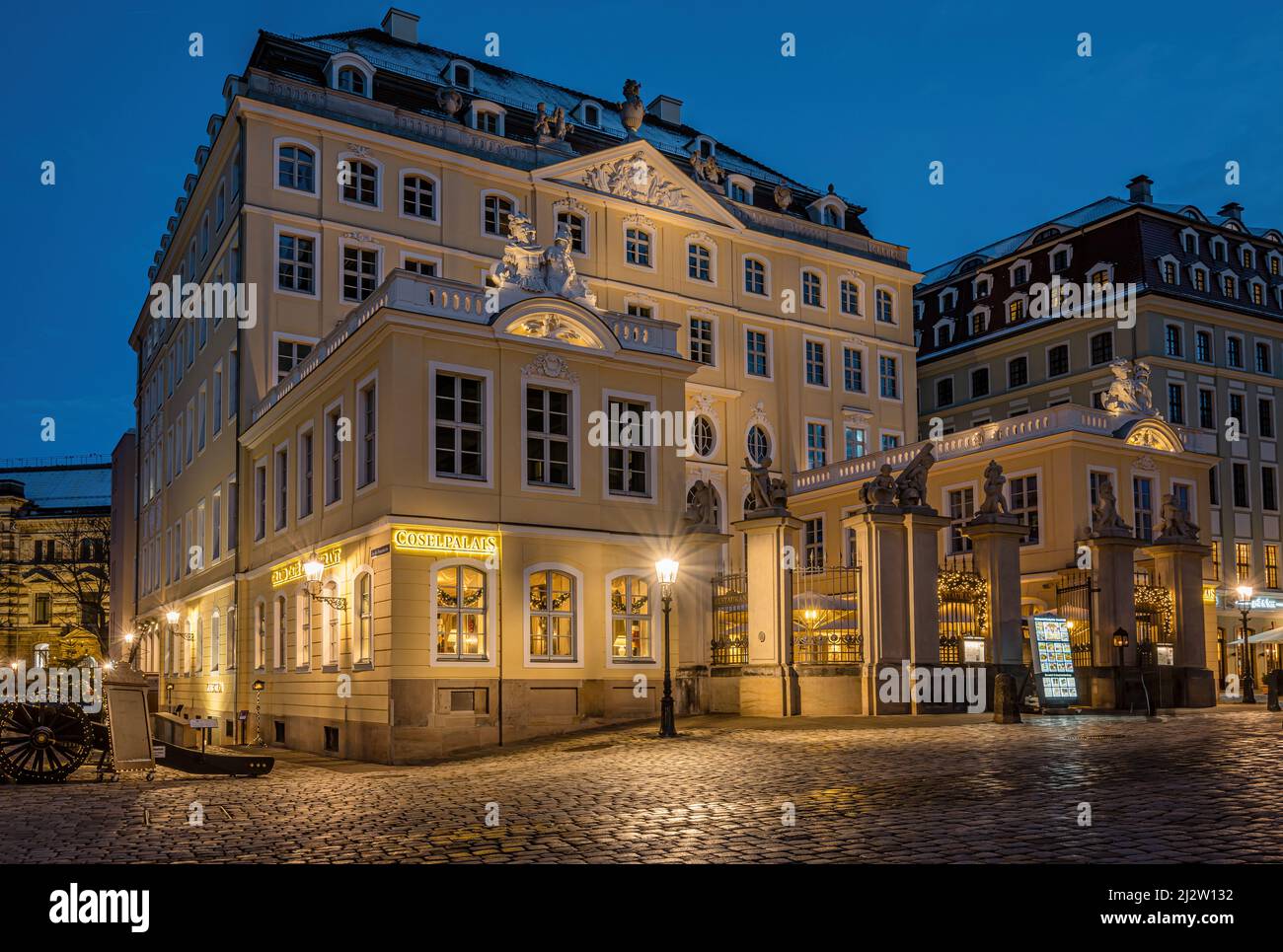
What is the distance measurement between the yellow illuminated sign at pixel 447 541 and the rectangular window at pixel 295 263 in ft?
52.2

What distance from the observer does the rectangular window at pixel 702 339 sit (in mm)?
47781

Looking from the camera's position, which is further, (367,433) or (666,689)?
(367,433)

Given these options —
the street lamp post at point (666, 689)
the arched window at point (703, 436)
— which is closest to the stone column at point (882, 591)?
the street lamp post at point (666, 689)

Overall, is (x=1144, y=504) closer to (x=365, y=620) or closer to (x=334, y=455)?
(x=334, y=455)

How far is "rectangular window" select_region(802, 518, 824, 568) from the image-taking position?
4691cm

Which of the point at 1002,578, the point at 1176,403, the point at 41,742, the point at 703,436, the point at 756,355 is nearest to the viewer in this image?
the point at 41,742

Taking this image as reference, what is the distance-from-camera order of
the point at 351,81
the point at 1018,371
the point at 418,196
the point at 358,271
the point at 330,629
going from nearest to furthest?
the point at 330,629, the point at 358,271, the point at 351,81, the point at 418,196, the point at 1018,371

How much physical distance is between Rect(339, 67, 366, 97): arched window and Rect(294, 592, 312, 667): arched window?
1893cm

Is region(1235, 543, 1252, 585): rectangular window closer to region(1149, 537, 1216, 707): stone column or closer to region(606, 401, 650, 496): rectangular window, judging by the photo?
region(1149, 537, 1216, 707): stone column

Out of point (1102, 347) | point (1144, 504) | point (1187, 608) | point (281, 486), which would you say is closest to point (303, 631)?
point (281, 486)

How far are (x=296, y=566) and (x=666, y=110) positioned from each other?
1364 inches

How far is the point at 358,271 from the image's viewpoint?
130 ft
